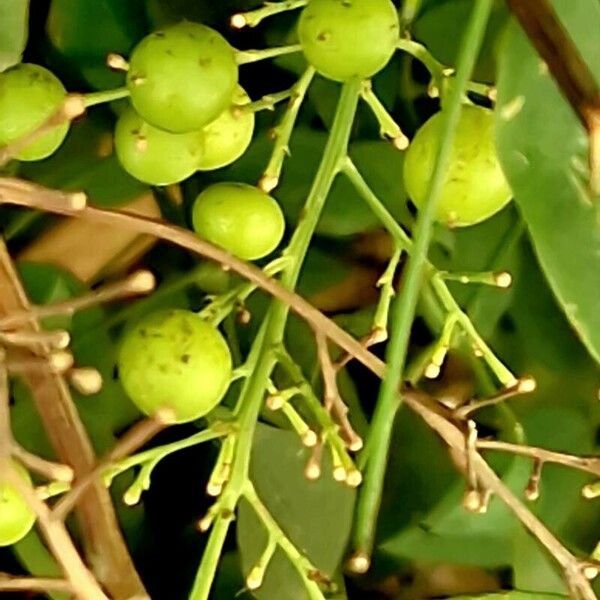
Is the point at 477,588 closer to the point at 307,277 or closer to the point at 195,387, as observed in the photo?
the point at 307,277

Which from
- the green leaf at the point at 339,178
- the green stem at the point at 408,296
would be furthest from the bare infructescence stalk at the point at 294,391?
A: the green leaf at the point at 339,178

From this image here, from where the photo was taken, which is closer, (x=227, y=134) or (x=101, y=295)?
(x=101, y=295)

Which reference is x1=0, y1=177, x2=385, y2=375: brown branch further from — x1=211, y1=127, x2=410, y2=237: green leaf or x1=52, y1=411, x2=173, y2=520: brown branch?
x1=211, y1=127, x2=410, y2=237: green leaf

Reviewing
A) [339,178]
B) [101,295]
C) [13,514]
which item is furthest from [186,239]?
[339,178]

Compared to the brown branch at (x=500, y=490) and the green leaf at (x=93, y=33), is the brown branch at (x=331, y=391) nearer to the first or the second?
the brown branch at (x=500, y=490)

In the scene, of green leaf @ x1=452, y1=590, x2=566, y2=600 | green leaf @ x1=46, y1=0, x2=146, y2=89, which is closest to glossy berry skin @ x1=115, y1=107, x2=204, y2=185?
green leaf @ x1=46, y1=0, x2=146, y2=89

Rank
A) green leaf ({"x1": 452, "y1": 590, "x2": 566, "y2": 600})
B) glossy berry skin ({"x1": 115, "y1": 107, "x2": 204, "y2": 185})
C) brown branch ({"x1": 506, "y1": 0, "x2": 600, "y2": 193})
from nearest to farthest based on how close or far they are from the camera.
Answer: brown branch ({"x1": 506, "y1": 0, "x2": 600, "y2": 193}), glossy berry skin ({"x1": 115, "y1": 107, "x2": 204, "y2": 185}), green leaf ({"x1": 452, "y1": 590, "x2": 566, "y2": 600})

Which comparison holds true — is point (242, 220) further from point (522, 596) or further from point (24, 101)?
point (522, 596)
